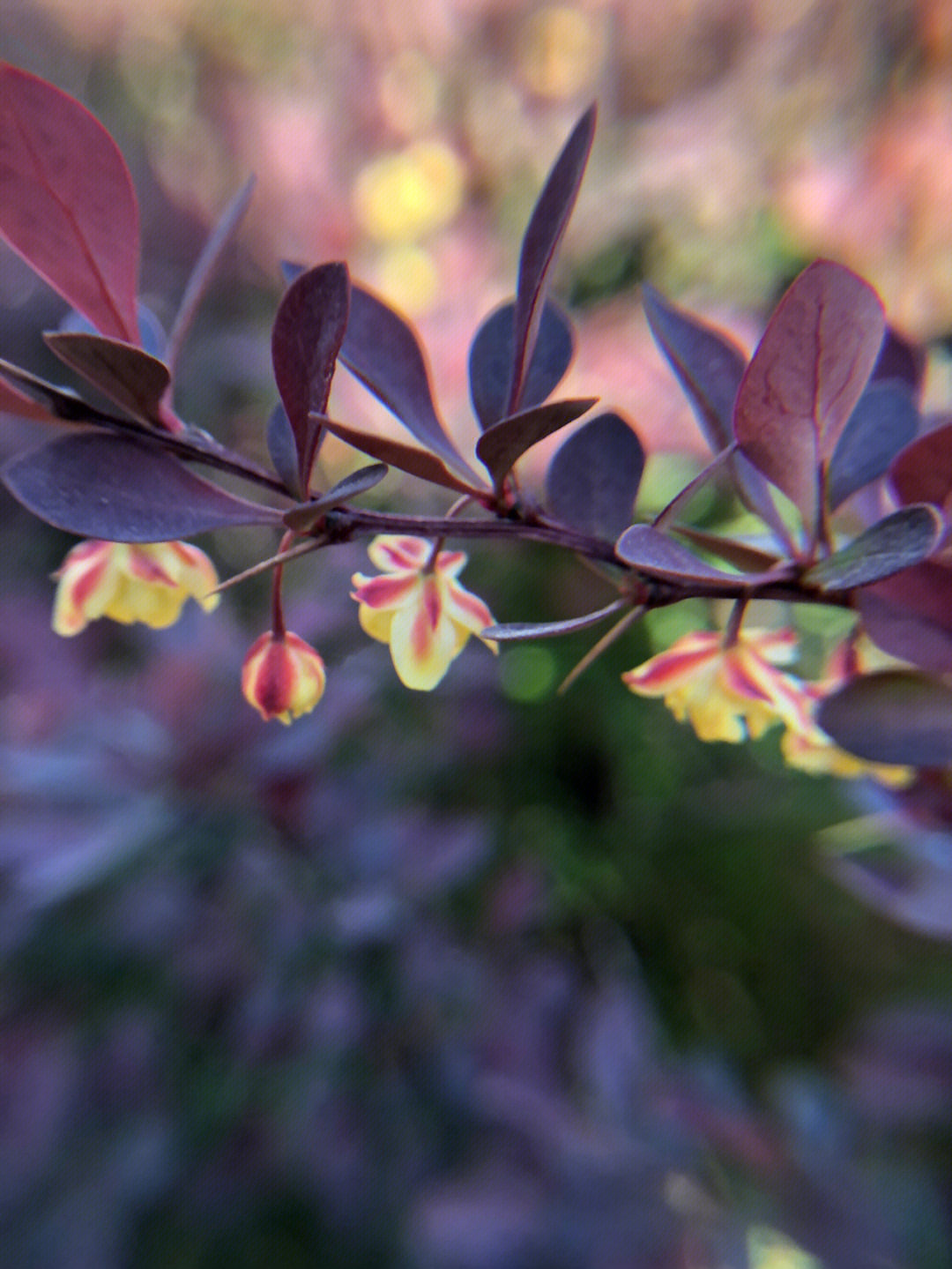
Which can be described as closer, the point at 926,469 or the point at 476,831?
the point at 926,469

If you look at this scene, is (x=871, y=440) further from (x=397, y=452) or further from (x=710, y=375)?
(x=397, y=452)

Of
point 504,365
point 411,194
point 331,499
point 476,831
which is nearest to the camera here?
point 331,499

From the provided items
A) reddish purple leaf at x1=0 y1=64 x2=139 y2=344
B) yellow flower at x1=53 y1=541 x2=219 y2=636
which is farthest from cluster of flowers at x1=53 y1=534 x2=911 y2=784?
reddish purple leaf at x1=0 y1=64 x2=139 y2=344

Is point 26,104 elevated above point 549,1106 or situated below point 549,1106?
above

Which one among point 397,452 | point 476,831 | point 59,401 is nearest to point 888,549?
point 397,452

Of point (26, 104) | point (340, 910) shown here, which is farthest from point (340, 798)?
point (26, 104)

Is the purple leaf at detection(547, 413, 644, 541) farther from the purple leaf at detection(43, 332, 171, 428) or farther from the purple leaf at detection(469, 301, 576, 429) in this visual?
the purple leaf at detection(43, 332, 171, 428)

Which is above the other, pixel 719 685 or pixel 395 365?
pixel 395 365

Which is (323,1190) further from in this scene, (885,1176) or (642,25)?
(642,25)
